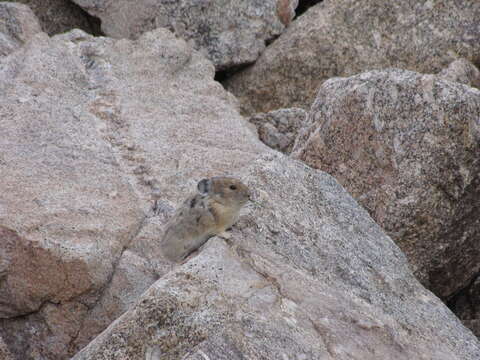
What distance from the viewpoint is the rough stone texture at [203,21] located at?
8227 mm

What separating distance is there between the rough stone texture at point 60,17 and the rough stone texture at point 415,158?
3917 millimetres

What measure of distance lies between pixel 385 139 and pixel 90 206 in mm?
2218

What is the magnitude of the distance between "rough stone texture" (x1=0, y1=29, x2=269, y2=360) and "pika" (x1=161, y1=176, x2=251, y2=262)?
12.0 inches

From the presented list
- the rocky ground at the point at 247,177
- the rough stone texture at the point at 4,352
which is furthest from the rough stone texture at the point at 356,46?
the rough stone texture at the point at 4,352

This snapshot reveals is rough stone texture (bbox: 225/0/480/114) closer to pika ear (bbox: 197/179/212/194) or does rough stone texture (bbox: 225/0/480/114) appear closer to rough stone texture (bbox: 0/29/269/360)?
rough stone texture (bbox: 0/29/269/360)

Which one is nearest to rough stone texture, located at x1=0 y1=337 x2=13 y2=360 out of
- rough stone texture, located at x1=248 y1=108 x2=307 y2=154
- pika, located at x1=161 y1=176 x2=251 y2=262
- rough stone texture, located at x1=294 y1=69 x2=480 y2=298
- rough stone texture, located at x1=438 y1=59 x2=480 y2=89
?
pika, located at x1=161 y1=176 x2=251 y2=262

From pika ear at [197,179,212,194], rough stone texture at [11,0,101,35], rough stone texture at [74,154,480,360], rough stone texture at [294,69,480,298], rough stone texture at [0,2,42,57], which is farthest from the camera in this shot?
rough stone texture at [11,0,101,35]

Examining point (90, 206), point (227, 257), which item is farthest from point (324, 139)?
point (227, 257)

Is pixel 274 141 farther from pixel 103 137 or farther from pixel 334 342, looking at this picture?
pixel 334 342

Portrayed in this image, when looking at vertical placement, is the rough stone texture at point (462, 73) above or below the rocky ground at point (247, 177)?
above

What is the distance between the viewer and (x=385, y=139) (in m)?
5.84

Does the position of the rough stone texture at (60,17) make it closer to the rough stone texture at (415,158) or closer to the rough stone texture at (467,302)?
the rough stone texture at (415,158)

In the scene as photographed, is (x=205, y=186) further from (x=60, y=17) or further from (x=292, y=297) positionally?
(x=60, y=17)

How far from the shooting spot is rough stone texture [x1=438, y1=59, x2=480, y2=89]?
7.43 meters
